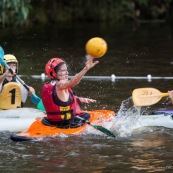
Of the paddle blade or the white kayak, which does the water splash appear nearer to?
the paddle blade

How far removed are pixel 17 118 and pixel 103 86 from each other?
3886mm

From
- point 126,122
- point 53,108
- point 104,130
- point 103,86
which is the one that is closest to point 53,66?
point 53,108

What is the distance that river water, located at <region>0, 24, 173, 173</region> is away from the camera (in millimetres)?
7711

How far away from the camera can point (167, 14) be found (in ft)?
106

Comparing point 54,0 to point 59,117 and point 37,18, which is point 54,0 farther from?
point 59,117

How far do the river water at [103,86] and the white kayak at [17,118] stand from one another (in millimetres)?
132

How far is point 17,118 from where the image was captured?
955 centimetres

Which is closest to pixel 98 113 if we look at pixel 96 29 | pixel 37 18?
pixel 96 29

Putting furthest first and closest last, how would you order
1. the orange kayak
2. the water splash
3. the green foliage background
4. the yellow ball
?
the green foliage background < the water splash < the orange kayak < the yellow ball

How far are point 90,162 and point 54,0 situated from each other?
2319cm

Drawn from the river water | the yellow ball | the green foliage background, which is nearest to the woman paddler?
the river water

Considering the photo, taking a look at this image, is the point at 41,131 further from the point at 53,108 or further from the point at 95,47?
the point at 95,47

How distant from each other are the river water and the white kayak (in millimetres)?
132

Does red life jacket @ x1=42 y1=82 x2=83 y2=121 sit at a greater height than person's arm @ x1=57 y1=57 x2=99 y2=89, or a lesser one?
lesser
